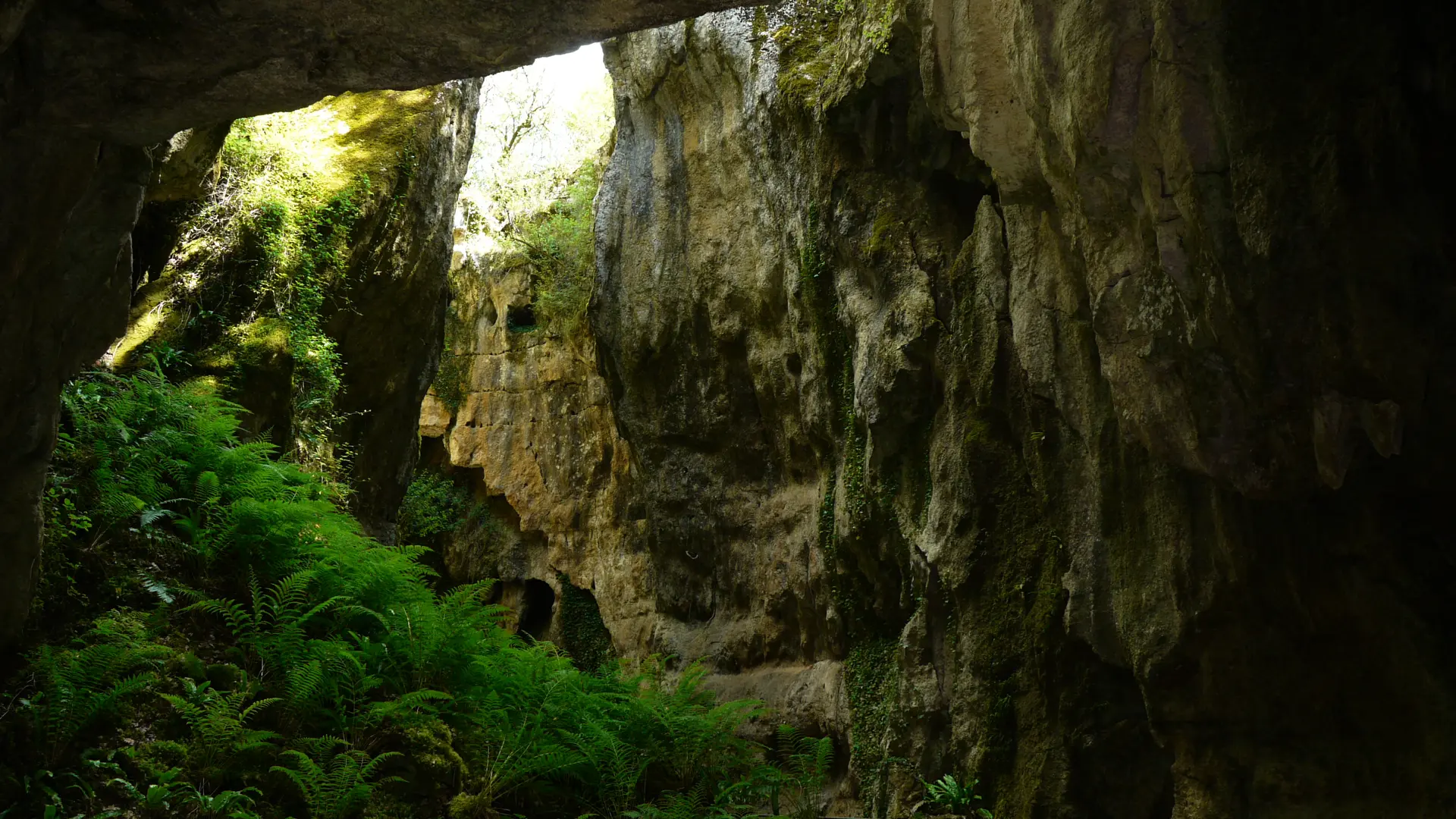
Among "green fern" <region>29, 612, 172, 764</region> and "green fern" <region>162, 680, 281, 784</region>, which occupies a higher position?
"green fern" <region>29, 612, 172, 764</region>

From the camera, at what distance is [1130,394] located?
531cm

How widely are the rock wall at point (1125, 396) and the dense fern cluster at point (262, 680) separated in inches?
Answer: 85.6

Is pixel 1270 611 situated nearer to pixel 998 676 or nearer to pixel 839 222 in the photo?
pixel 998 676

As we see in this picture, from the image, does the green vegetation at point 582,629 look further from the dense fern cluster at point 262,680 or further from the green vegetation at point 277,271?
the dense fern cluster at point 262,680

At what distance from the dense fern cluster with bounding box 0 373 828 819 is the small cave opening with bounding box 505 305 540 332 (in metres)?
13.2

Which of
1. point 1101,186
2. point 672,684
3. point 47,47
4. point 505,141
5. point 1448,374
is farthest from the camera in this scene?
point 505,141

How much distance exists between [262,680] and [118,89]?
363 centimetres

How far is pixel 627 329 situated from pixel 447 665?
845 centimetres

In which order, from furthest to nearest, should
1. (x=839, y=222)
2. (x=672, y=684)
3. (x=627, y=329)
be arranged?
(x=627, y=329)
(x=672, y=684)
(x=839, y=222)

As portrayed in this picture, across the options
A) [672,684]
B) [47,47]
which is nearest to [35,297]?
[47,47]

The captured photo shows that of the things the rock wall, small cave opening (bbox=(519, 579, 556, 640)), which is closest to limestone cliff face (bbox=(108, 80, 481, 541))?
the rock wall

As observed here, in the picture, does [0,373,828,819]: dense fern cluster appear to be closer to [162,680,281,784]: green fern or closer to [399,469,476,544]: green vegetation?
[162,680,281,784]: green fern

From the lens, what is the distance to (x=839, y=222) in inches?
386

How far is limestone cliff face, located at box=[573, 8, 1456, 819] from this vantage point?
165 inches
